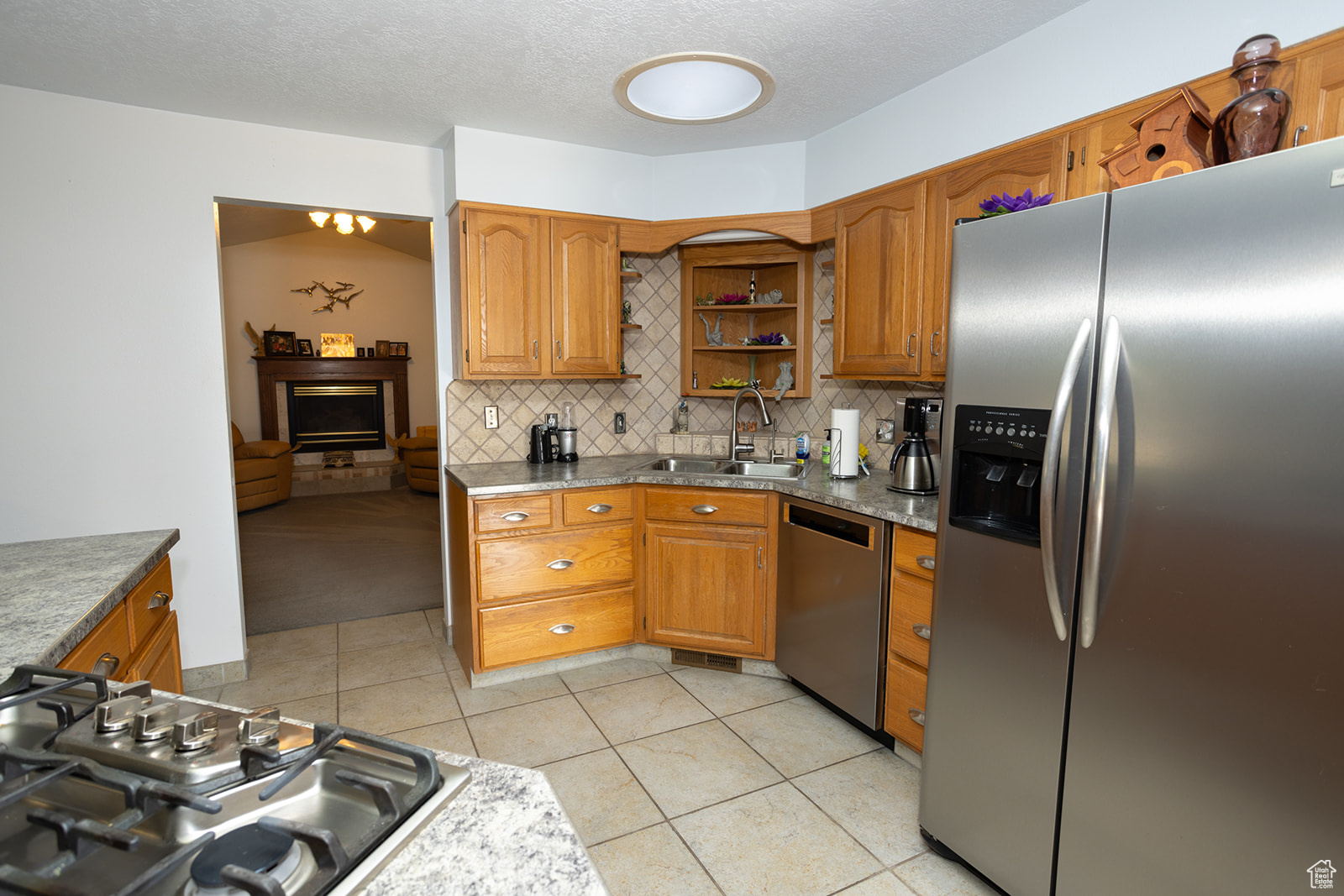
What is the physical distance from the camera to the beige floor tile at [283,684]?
2.88m

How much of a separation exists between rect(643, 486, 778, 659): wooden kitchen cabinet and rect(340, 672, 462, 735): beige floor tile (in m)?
Answer: 0.96

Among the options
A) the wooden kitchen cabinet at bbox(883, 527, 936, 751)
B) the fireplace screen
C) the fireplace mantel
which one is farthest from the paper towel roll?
the fireplace screen

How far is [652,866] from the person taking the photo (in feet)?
6.21

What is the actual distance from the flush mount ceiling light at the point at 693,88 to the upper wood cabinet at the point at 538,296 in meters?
0.84

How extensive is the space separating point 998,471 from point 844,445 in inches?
48.0

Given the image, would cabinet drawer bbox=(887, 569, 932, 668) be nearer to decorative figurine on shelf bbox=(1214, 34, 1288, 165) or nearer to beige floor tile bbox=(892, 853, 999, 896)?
beige floor tile bbox=(892, 853, 999, 896)

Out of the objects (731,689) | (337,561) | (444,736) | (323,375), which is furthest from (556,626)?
(323,375)

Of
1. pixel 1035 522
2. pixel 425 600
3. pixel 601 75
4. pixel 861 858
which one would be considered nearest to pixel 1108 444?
pixel 1035 522

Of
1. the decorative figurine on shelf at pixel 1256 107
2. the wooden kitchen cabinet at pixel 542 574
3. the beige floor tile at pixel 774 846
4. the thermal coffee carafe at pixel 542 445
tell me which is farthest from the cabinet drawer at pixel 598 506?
the decorative figurine on shelf at pixel 1256 107

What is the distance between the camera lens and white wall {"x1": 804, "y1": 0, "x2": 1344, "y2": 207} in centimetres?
174

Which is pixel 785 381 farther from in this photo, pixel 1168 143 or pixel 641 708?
pixel 1168 143

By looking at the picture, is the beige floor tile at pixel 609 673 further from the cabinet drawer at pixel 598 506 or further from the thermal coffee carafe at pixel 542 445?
the thermal coffee carafe at pixel 542 445

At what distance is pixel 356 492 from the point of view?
310 inches

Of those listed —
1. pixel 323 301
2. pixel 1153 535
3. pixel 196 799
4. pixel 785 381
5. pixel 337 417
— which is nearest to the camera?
pixel 196 799
